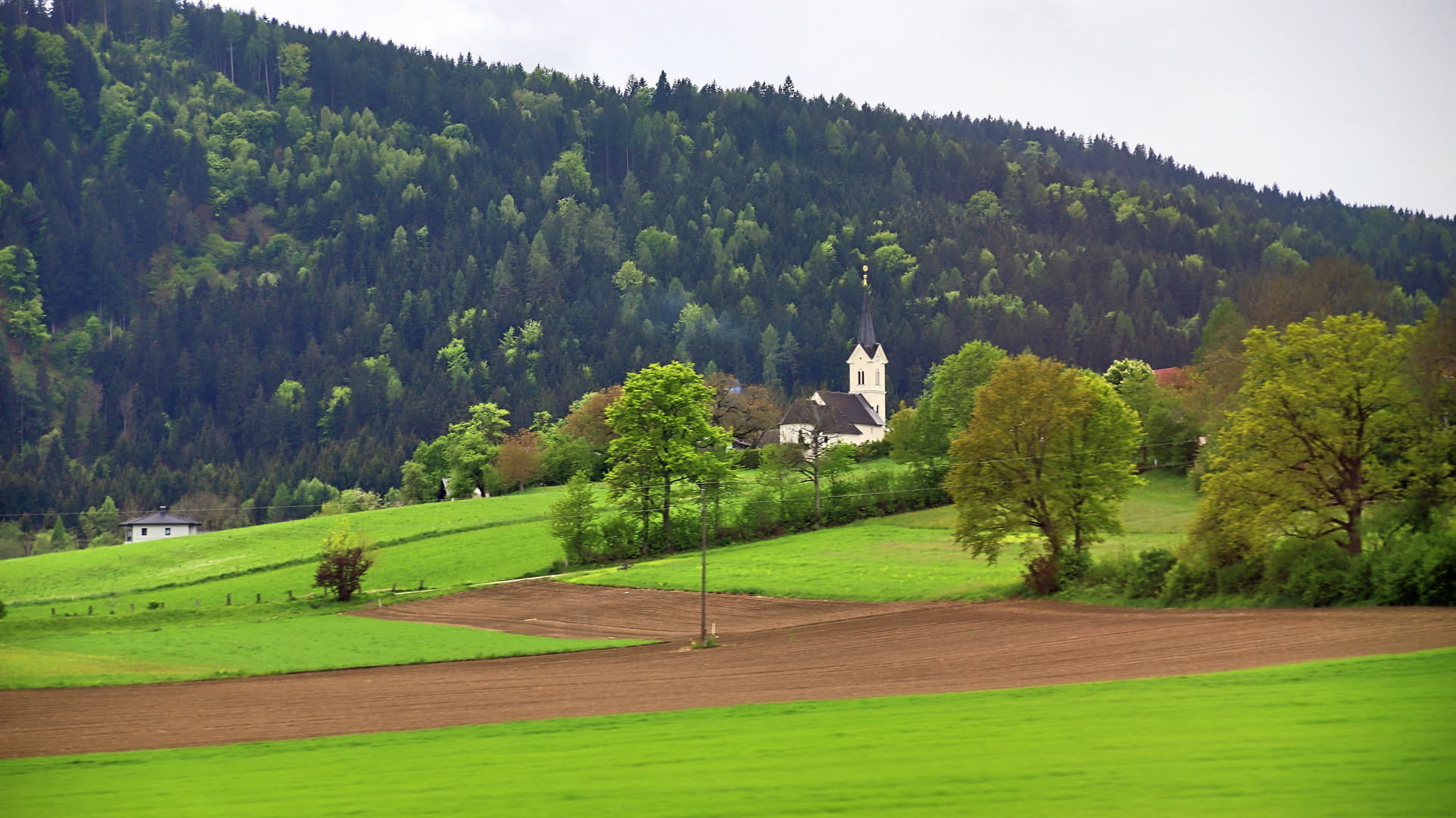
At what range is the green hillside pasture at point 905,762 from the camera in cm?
1638

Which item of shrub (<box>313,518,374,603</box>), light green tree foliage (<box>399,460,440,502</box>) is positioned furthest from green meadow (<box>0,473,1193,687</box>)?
light green tree foliage (<box>399,460,440,502</box>)

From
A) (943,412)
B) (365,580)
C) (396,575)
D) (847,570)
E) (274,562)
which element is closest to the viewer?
(847,570)

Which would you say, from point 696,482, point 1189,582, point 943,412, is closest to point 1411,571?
point 1189,582

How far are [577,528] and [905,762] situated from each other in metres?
61.4

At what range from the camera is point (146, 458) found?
200 m

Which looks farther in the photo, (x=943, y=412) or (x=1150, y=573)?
(x=943, y=412)

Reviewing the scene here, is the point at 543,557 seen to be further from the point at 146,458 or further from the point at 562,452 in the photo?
the point at 146,458

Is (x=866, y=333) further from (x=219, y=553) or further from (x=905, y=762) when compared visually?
(x=905, y=762)

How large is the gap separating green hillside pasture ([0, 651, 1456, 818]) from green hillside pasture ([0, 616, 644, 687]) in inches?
789

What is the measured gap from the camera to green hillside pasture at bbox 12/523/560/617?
7200cm

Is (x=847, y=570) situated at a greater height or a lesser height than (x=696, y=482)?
lesser

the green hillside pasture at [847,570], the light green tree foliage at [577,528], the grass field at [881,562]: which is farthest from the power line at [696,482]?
the green hillside pasture at [847,570]

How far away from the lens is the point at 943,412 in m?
99.4

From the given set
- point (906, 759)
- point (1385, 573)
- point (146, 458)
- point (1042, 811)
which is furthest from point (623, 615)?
point (146, 458)
